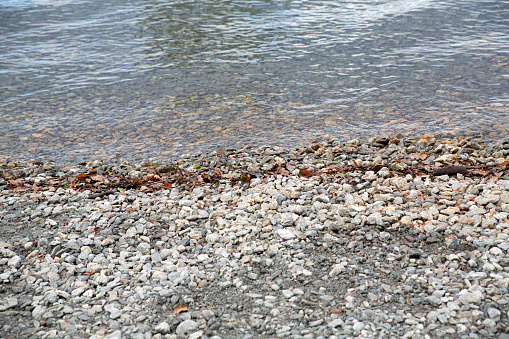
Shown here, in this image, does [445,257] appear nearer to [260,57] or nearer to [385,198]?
[385,198]

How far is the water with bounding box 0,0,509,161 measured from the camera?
385 inches

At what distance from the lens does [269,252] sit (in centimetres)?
486

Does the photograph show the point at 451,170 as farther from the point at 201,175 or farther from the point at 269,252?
the point at 201,175

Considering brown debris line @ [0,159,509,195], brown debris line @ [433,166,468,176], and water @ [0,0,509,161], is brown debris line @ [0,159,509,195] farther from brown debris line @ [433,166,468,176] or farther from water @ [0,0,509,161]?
water @ [0,0,509,161]

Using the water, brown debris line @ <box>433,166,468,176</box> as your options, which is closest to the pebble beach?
brown debris line @ <box>433,166,468,176</box>

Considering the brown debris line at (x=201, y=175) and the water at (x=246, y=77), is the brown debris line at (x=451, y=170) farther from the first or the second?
the water at (x=246, y=77)

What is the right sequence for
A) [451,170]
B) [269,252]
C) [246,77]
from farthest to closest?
[246,77]
[451,170]
[269,252]

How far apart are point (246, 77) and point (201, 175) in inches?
280

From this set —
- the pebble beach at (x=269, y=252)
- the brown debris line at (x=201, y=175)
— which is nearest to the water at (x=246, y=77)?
the brown debris line at (x=201, y=175)

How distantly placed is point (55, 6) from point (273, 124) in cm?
2246

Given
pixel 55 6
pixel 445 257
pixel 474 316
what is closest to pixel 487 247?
pixel 445 257

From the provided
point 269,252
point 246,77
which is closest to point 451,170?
point 269,252

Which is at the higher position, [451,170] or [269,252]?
[451,170]

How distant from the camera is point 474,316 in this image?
3664mm
